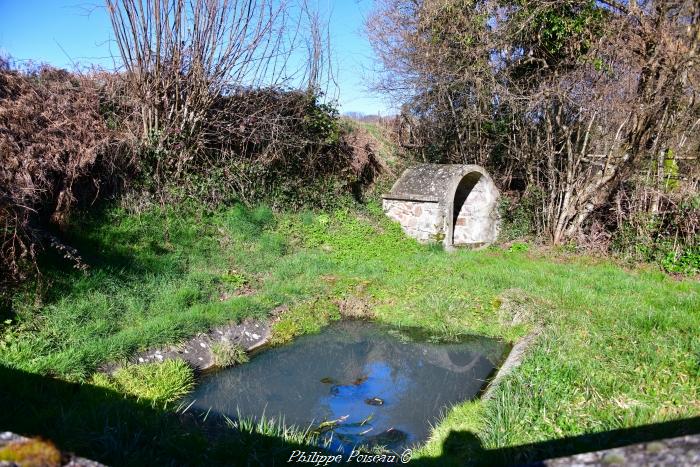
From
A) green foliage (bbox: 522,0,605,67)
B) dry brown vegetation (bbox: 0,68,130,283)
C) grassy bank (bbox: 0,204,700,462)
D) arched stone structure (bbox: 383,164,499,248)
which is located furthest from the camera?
arched stone structure (bbox: 383,164,499,248)

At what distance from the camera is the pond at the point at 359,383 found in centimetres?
457

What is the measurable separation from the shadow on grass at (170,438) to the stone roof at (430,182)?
7207 mm

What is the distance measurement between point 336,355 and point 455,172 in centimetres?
590

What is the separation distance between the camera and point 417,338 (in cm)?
677

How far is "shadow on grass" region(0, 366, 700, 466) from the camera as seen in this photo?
3383 millimetres

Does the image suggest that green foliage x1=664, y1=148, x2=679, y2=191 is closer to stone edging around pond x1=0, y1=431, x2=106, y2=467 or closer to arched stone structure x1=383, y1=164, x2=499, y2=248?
arched stone structure x1=383, y1=164, x2=499, y2=248

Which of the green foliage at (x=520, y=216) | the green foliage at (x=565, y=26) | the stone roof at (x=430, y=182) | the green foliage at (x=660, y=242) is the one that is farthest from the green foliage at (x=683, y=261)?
the green foliage at (x=565, y=26)

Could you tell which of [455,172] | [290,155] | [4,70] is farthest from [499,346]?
[4,70]

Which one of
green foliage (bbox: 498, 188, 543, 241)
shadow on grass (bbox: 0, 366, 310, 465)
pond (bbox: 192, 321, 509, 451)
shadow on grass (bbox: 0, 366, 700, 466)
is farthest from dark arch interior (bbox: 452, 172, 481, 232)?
shadow on grass (bbox: 0, 366, 310, 465)

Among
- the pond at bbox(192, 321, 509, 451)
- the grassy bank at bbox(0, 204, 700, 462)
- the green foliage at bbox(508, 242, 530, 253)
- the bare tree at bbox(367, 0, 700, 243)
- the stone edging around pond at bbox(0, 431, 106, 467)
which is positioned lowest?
the pond at bbox(192, 321, 509, 451)

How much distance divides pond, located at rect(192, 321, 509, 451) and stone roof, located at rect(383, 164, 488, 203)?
4.39m

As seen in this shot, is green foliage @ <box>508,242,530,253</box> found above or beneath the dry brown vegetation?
beneath

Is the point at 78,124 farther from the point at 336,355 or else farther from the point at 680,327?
the point at 680,327

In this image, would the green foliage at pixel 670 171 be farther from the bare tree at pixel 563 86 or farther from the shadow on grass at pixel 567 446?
the shadow on grass at pixel 567 446
